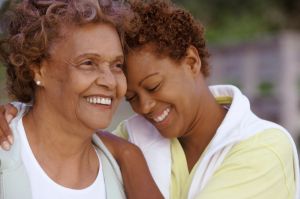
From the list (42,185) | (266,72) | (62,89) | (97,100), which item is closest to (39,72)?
(62,89)

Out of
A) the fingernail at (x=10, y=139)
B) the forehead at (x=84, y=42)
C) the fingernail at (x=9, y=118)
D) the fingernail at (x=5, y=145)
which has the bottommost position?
the fingernail at (x=5, y=145)

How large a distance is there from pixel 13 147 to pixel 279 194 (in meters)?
0.98

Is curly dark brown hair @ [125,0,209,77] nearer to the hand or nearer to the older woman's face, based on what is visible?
the older woman's face

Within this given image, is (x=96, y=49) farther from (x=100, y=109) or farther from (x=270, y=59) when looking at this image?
(x=270, y=59)

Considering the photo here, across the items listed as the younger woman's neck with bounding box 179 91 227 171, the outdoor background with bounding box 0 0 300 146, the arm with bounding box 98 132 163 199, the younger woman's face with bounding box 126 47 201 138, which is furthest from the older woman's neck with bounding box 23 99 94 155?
the outdoor background with bounding box 0 0 300 146

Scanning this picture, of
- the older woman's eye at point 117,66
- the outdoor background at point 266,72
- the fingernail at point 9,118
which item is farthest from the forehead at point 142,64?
the outdoor background at point 266,72

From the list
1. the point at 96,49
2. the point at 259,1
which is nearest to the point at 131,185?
the point at 96,49

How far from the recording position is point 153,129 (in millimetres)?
3117

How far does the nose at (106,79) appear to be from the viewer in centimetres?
255

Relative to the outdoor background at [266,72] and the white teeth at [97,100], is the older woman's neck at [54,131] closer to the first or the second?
the white teeth at [97,100]

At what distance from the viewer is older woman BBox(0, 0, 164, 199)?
254 cm

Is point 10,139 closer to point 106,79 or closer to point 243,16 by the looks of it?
point 106,79

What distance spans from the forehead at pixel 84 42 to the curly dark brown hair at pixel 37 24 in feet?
0.07

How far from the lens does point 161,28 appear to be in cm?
286
